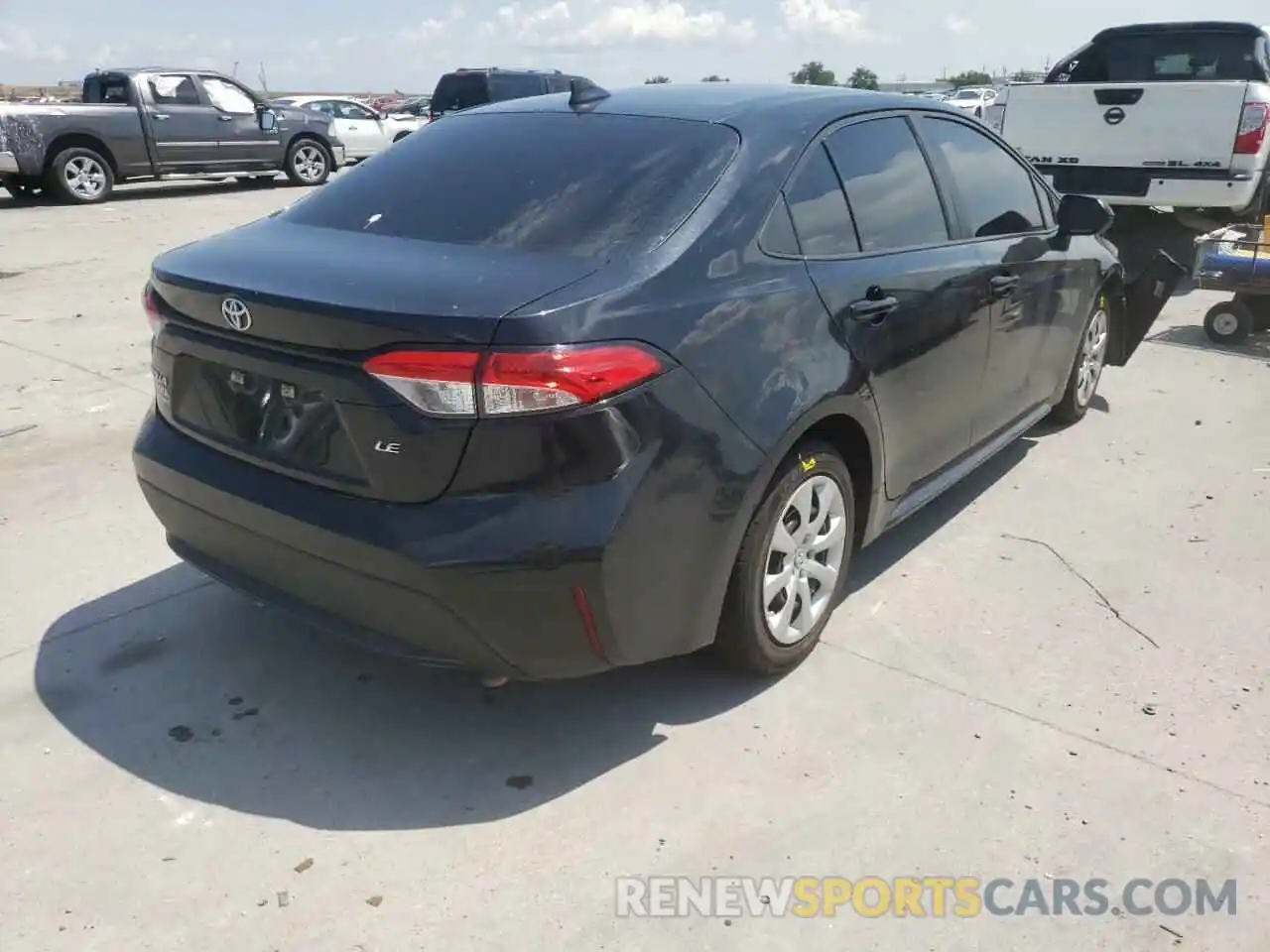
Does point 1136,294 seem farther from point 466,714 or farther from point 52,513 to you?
point 52,513

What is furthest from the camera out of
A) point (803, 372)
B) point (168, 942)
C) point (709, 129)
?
point (709, 129)

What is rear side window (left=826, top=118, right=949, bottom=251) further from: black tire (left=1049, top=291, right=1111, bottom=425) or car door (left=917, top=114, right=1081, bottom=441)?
black tire (left=1049, top=291, right=1111, bottom=425)

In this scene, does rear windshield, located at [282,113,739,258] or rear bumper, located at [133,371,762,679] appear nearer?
rear bumper, located at [133,371,762,679]

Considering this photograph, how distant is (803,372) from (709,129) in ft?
2.66

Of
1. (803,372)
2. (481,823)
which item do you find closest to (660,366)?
(803,372)

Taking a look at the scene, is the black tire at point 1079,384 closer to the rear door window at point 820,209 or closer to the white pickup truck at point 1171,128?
the rear door window at point 820,209

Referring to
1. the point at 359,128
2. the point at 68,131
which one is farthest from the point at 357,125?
the point at 68,131

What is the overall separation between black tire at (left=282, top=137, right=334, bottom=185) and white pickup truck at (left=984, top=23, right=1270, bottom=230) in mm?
10841

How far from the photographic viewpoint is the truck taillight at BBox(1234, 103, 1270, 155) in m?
8.14

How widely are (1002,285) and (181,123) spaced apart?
542 inches

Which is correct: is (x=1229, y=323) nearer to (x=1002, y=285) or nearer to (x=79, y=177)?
(x=1002, y=285)

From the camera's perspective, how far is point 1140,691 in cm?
332

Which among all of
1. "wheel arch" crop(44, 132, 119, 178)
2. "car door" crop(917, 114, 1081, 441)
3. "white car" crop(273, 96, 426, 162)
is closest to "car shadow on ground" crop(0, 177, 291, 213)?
"wheel arch" crop(44, 132, 119, 178)
